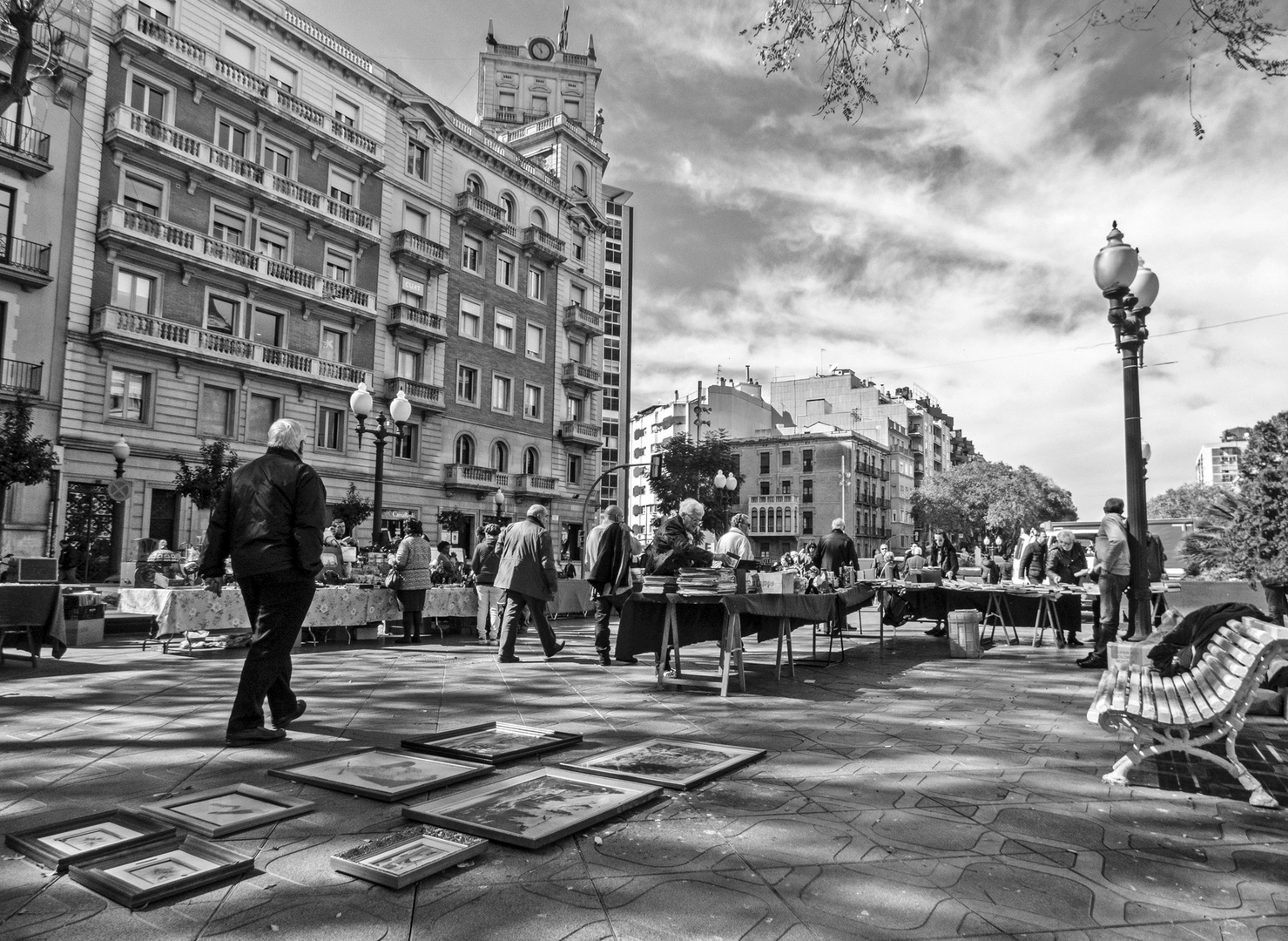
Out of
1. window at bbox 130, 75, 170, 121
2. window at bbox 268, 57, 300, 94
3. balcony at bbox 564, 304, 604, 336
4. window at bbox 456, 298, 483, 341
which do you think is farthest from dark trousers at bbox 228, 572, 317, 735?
balcony at bbox 564, 304, 604, 336

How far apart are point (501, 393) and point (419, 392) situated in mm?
5374

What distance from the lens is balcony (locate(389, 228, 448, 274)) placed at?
3083 cm

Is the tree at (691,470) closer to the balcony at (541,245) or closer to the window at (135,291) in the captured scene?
Answer: the balcony at (541,245)

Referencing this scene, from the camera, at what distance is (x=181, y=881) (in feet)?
8.77

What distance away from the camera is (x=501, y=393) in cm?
3594

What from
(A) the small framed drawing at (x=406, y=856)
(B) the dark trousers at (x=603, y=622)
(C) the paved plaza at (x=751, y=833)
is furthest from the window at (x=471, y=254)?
(A) the small framed drawing at (x=406, y=856)

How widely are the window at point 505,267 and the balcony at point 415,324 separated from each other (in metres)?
4.85

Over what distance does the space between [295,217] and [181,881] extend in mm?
28827

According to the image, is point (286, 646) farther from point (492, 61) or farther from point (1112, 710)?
point (492, 61)

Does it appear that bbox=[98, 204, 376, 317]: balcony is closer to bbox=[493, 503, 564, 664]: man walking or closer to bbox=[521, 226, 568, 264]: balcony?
bbox=[521, 226, 568, 264]: balcony

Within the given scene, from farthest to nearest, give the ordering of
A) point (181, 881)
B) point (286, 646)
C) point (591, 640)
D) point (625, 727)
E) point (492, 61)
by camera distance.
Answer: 1. point (492, 61)
2. point (591, 640)
3. point (625, 727)
4. point (286, 646)
5. point (181, 881)

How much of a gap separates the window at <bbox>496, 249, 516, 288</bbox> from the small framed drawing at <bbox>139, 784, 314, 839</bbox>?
34.0m

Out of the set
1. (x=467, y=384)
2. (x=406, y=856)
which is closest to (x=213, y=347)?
(x=467, y=384)

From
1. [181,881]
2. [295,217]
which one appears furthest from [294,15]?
[181,881]
